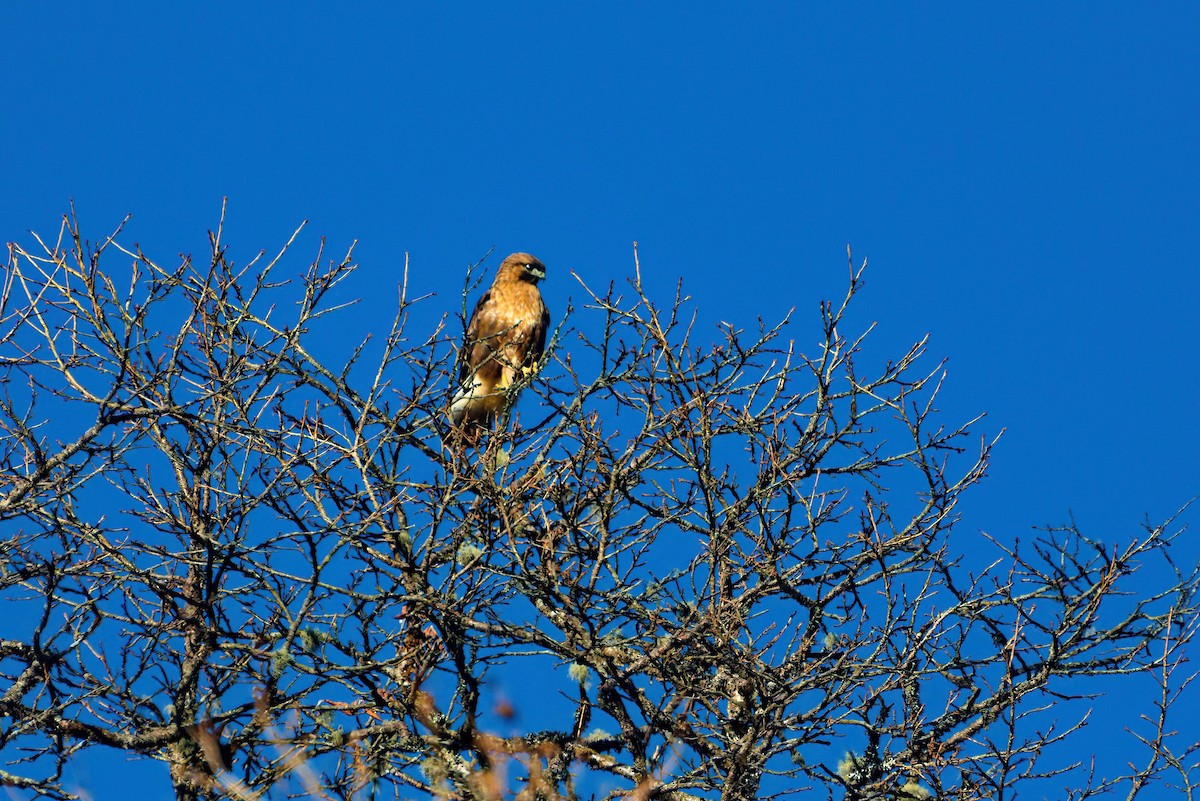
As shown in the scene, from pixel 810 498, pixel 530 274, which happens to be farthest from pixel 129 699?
pixel 530 274

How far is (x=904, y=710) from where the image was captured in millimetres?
5051

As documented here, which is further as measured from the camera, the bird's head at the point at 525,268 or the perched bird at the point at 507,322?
the bird's head at the point at 525,268

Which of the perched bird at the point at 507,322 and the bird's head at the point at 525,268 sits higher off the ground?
the bird's head at the point at 525,268

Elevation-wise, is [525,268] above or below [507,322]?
above

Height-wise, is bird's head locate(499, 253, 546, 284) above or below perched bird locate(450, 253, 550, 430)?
above

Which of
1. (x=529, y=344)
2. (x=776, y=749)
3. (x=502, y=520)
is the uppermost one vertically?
(x=529, y=344)

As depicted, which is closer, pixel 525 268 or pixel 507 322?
pixel 507 322

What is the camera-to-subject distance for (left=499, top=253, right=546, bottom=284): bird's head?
9234 mm

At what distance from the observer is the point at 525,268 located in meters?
9.23

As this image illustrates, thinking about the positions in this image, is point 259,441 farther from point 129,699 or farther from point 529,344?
point 529,344

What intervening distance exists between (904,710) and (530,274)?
4882mm

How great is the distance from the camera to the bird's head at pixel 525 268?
9.23m

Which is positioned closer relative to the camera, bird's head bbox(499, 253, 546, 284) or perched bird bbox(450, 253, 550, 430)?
perched bird bbox(450, 253, 550, 430)

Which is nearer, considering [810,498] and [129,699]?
[129,699]
